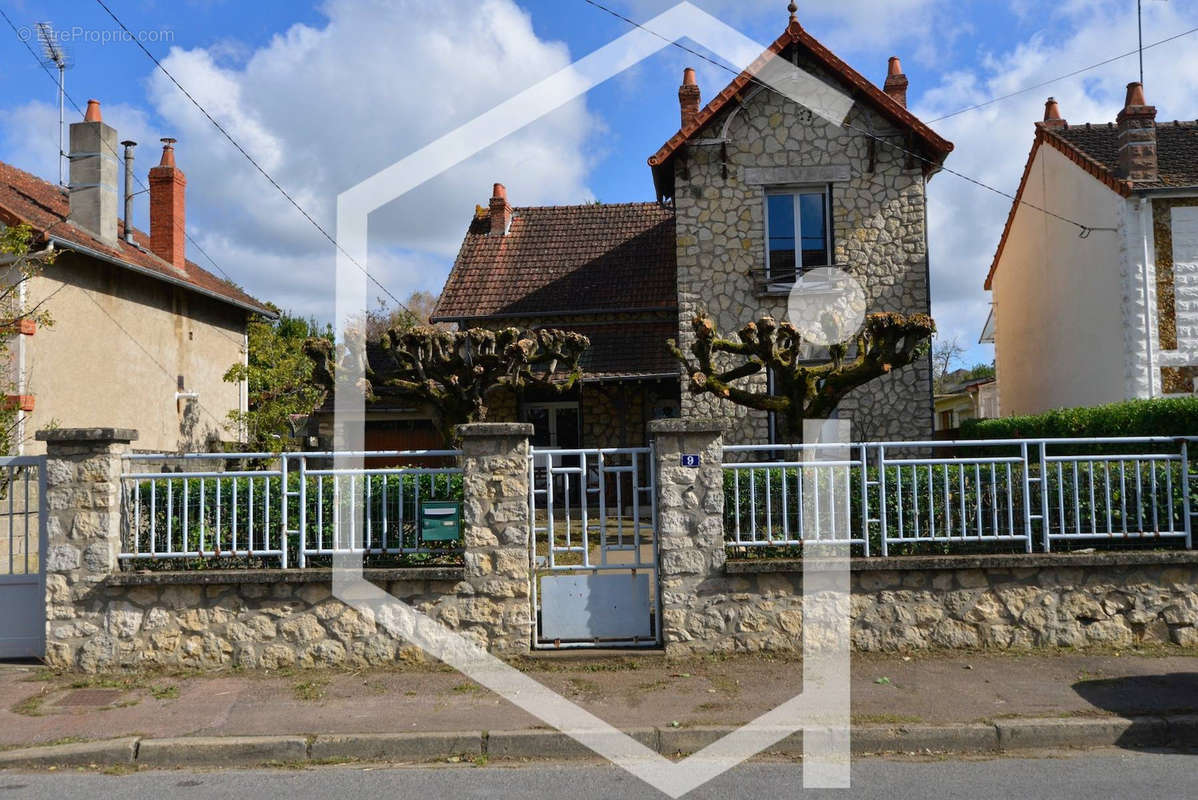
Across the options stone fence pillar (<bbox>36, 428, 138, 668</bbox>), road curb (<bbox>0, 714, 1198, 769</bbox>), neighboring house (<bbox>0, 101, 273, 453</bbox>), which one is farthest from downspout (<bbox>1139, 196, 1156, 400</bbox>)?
neighboring house (<bbox>0, 101, 273, 453</bbox>)

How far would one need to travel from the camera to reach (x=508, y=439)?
7414mm

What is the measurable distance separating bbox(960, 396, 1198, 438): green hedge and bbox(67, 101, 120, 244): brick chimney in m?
15.5

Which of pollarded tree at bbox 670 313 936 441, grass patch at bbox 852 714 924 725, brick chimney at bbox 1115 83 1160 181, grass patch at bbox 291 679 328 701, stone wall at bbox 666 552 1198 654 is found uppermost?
brick chimney at bbox 1115 83 1160 181

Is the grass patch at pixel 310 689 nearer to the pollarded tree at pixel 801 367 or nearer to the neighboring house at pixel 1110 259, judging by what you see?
the pollarded tree at pixel 801 367

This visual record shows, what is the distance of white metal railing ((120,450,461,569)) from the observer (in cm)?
748

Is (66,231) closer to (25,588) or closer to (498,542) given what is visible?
→ (25,588)

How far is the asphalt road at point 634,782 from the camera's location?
5.04m

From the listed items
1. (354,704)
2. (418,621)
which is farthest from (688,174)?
(354,704)

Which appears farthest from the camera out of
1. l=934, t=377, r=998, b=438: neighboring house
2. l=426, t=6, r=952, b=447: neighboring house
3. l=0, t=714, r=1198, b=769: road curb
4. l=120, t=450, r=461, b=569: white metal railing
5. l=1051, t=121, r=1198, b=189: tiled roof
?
l=934, t=377, r=998, b=438: neighboring house

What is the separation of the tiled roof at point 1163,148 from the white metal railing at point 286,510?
11468 mm

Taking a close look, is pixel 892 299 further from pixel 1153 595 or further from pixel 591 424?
pixel 1153 595

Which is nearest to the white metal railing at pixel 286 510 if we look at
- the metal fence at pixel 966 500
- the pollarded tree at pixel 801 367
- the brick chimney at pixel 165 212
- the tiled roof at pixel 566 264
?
the metal fence at pixel 966 500

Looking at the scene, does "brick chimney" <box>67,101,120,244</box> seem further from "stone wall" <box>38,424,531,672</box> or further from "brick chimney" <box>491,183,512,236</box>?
"stone wall" <box>38,424,531,672</box>

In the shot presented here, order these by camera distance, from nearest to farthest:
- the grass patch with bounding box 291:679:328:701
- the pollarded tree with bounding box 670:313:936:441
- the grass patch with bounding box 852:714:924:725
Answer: the grass patch with bounding box 852:714:924:725
the grass patch with bounding box 291:679:328:701
the pollarded tree with bounding box 670:313:936:441
